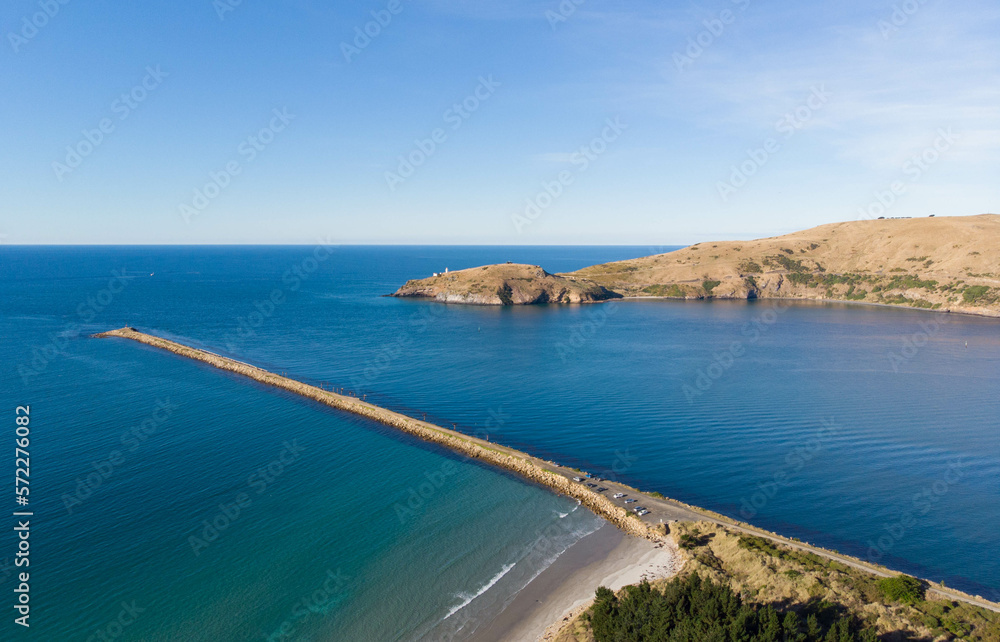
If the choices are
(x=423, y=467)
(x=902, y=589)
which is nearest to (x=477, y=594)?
(x=423, y=467)

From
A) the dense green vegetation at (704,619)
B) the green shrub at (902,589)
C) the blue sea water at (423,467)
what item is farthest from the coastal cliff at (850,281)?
the dense green vegetation at (704,619)

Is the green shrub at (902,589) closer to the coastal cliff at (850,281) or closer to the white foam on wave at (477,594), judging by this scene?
the white foam on wave at (477,594)

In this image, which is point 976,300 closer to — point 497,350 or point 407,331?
point 497,350

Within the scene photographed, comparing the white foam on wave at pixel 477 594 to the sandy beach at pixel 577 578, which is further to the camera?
the white foam on wave at pixel 477 594

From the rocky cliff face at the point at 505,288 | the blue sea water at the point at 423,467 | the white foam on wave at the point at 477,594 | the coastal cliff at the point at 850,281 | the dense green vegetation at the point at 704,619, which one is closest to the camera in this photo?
the dense green vegetation at the point at 704,619

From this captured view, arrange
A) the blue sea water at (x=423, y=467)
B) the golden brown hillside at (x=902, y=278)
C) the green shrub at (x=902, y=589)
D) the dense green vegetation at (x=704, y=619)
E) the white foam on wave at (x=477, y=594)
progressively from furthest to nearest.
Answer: the golden brown hillside at (x=902, y=278), the blue sea water at (x=423, y=467), the white foam on wave at (x=477, y=594), the green shrub at (x=902, y=589), the dense green vegetation at (x=704, y=619)

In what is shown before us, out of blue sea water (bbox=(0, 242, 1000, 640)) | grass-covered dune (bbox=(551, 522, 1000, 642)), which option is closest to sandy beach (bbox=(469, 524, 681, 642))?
blue sea water (bbox=(0, 242, 1000, 640))

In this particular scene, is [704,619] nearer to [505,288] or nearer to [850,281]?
[505,288]

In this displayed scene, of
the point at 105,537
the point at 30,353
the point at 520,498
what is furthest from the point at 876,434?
the point at 30,353
